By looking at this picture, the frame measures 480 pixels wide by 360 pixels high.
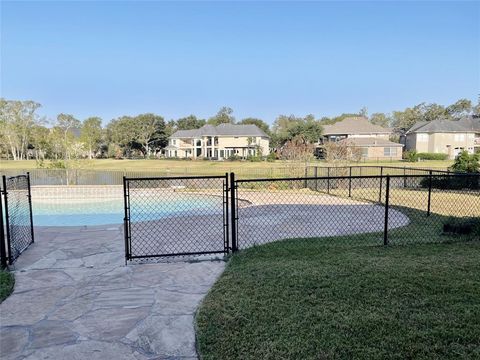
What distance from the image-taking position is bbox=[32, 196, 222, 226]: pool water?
1121cm

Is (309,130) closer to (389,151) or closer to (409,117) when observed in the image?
(389,151)

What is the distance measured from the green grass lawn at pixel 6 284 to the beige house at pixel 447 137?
172 ft

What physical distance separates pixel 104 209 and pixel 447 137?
1887 inches

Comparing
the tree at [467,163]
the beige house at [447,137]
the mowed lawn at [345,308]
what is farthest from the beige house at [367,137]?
the mowed lawn at [345,308]

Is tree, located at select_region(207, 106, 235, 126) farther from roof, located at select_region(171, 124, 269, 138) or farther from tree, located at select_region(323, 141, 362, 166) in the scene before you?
tree, located at select_region(323, 141, 362, 166)

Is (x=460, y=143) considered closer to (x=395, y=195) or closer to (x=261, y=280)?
(x=395, y=195)

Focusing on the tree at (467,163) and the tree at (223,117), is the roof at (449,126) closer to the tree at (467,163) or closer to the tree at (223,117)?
the tree at (467,163)

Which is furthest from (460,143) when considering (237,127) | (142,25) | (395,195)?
(142,25)

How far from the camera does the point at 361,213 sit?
9344 millimetres

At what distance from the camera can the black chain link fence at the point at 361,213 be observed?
20.2 ft

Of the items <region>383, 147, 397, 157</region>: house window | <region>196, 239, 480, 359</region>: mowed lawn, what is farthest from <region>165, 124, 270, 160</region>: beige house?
<region>196, 239, 480, 359</region>: mowed lawn

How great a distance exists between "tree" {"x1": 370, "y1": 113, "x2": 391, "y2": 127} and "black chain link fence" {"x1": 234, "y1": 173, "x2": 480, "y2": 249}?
75.7 m

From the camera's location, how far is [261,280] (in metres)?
3.88

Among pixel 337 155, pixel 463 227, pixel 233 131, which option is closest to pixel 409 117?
pixel 233 131
